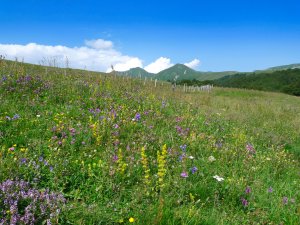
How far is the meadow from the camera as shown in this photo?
3.43 m

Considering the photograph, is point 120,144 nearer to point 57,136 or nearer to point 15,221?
point 57,136

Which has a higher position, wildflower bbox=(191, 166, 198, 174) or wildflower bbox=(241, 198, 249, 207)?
wildflower bbox=(191, 166, 198, 174)

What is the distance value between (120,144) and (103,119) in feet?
3.04

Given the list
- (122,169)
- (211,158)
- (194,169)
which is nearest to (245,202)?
(194,169)

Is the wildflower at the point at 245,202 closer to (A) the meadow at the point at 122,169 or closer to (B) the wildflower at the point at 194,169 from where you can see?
(A) the meadow at the point at 122,169

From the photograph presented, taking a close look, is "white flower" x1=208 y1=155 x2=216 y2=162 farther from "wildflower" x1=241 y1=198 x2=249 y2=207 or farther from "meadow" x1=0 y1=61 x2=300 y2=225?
"wildflower" x1=241 y1=198 x2=249 y2=207

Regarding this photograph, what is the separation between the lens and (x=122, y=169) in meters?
4.27

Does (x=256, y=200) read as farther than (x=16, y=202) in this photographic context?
Yes

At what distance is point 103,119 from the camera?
6086mm

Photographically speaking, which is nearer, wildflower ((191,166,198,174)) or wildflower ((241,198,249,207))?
wildflower ((241,198,249,207))

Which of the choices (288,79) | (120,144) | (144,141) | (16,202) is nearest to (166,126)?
(144,141)

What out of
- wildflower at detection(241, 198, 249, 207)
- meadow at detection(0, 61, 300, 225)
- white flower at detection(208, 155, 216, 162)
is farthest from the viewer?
white flower at detection(208, 155, 216, 162)

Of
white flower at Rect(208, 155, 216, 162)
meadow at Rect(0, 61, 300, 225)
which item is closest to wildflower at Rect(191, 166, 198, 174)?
meadow at Rect(0, 61, 300, 225)

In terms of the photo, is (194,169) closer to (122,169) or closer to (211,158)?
(211,158)
